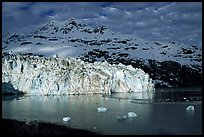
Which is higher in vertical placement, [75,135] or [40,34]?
[40,34]

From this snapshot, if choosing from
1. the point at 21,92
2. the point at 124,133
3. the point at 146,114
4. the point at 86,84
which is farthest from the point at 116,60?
the point at 124,133

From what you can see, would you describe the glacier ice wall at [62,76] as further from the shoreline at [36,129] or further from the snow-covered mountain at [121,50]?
the shoreline at [36,129]

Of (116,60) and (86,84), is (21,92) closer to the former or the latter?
(86,84)

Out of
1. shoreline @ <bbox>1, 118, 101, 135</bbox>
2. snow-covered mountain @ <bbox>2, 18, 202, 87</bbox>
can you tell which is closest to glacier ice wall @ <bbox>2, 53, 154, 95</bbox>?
snow-covered mountain @ <bbox>2, 18, 202, 87</bbox>

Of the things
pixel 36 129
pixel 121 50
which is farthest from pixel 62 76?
pixel 121 50

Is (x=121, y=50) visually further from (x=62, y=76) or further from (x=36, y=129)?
(x=36, y=129)

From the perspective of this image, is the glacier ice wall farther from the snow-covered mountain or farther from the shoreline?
the shoreline
